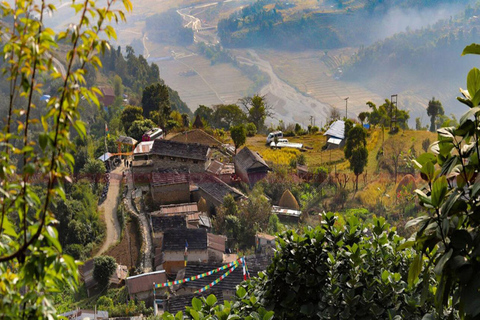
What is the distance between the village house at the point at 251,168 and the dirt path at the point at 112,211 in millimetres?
5553

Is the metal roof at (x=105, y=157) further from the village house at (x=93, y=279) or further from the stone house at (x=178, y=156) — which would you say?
the village house at (x=93, y=279)

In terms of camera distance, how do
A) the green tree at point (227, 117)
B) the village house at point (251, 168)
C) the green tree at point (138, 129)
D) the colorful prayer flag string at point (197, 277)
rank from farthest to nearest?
the green tree at point (227, 117), the green tree at point (138, 129), the village house at point (251, 168), the colorful prayer flag string at point (197, 277)

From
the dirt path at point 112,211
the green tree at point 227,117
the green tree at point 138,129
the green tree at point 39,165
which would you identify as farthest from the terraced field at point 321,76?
the green tree at point 39,165

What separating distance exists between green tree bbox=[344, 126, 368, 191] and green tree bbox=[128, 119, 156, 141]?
11784 mm

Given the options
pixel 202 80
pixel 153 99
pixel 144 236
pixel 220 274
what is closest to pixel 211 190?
pixel 144 236

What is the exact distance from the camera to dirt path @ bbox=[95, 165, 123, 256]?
74.9ft

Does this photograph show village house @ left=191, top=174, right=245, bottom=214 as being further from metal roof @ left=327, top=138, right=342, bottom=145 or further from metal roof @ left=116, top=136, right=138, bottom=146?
metal roof @ left=327, top=138, right=342, bottom=145

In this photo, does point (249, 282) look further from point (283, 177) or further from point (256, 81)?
point (256, 81)

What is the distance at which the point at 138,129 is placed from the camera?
32.4 m

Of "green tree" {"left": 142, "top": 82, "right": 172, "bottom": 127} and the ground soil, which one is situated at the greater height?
"green tree" {"left": 142, "top": 82, "right": 172, "bottom": 127}

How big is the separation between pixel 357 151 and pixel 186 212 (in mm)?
7731

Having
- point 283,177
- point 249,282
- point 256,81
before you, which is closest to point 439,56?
point 256,81

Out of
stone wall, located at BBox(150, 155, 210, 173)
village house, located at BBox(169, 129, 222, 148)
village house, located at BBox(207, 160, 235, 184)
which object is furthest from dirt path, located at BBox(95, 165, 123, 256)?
village house, located at BBox(207, 160, 235, 184)

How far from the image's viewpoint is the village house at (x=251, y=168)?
84.2 ft
